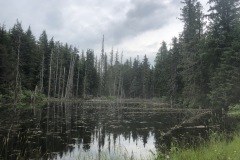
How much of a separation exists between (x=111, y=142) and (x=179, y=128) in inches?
225

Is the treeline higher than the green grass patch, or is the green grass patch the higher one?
the treeline

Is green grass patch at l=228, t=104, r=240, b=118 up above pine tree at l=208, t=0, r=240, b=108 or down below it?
below

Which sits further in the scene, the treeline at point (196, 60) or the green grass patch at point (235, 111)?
the treeline at point (196, 60)

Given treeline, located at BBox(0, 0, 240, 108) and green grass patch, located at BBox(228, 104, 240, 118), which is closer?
green grass patch, located at BBox(228, 104, 240, 118)

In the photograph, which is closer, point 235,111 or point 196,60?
point 235,111

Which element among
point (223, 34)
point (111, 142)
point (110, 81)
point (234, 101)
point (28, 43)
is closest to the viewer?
point (111, 142)

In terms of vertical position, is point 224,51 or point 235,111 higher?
point 224,51

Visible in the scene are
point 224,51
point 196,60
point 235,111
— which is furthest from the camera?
point 196,60

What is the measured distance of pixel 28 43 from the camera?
54.0 meters

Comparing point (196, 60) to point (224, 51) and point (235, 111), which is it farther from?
point (235, 111)

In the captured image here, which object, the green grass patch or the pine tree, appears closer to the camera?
the green grass patch

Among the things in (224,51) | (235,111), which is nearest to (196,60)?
Result: (224,51)

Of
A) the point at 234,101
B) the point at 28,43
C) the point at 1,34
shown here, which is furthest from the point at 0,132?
the point at 28,43

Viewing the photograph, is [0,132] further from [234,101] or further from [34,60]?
[34,60]
